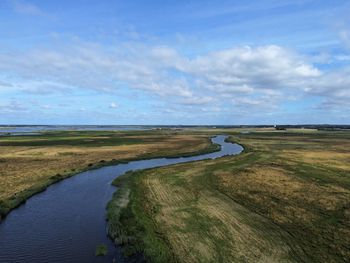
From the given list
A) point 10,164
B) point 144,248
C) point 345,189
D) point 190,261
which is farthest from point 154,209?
point 10,164

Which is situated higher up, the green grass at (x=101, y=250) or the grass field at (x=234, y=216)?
the grass field at (x=234, y=216)

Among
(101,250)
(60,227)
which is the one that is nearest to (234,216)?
(101,250)

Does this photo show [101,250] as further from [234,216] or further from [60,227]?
[234,216]

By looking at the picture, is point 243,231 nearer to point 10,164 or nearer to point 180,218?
point 180,218

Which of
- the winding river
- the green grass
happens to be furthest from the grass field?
the winding river

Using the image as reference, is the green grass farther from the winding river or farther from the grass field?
the grass field

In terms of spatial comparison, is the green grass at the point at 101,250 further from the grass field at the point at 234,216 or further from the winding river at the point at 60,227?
the grass field at the point at 234,216

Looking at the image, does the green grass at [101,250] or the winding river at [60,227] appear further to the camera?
the winding river at [60,227]

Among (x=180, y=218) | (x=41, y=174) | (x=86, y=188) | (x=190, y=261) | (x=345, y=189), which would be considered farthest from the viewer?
(x=41, y=174)

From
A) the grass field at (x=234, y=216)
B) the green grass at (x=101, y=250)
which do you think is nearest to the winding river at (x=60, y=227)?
the green grass at (x=101, y=250)
